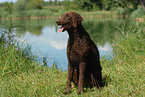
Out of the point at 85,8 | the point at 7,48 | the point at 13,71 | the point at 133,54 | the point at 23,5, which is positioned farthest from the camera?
the point at 23,5

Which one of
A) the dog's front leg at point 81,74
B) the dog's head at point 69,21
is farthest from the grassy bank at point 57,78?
the dog's head at point 69,21

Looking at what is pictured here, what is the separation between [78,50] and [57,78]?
1.39m

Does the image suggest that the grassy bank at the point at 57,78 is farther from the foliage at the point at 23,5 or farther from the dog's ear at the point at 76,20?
the foliage at the point at 23,5

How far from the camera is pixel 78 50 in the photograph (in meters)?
2.67

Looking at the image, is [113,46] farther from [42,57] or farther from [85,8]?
[42,57]

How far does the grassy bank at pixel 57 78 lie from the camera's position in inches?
110

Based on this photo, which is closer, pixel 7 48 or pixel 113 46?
pixel 7 48

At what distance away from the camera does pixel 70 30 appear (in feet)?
8.69

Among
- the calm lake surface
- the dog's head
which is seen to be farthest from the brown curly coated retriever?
the calm lake surface

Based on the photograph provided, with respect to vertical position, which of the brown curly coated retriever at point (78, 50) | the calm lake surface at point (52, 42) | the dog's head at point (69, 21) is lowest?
the calm lake surface at point (52, 42)

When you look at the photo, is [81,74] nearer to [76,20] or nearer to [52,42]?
[76,20]

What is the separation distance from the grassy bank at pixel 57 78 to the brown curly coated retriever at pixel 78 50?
11.3 inches

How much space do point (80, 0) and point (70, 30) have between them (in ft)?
14.3

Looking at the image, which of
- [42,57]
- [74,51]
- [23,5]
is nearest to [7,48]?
[42,57]
